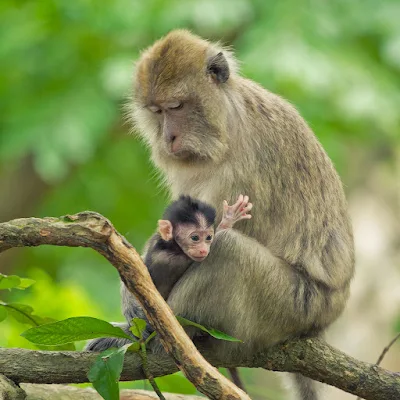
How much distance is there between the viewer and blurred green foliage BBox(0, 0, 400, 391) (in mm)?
10891

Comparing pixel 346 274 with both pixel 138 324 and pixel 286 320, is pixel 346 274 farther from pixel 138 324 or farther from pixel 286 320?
pixel 138 324

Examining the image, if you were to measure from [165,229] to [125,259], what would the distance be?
1.13 m

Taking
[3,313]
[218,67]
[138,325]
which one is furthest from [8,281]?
[218,67]

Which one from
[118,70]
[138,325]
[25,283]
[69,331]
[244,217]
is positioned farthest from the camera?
[118,70]

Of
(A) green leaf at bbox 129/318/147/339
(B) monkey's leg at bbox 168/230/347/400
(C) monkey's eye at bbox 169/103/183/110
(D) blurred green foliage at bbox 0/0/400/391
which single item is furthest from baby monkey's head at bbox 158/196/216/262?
(D) blurred green foliage at bbox 0/0/400/391

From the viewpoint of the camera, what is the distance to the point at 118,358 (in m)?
4.71

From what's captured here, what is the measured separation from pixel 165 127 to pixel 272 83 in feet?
16.1

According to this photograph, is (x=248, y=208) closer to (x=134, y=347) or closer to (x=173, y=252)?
(x=173, y=252)

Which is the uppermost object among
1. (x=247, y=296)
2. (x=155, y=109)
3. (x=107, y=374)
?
(x=155, y=109)

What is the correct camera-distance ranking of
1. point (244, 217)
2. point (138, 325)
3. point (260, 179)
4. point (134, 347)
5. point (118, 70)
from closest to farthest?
point (138, 325) < point (134, 347) < point (244, 217) < point (260, 179) < point (118, 70)

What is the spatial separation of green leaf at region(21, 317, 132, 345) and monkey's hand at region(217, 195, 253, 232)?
3.59 ft

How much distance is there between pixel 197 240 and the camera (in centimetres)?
545

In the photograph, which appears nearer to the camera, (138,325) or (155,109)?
(138,325)

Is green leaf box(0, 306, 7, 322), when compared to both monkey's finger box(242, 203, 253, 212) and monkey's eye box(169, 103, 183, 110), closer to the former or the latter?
monkey's finger box(242, 203, 253, 212)
